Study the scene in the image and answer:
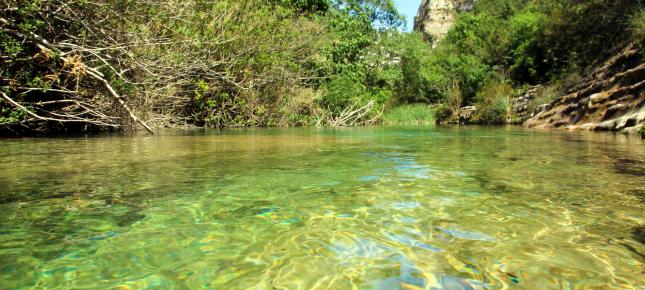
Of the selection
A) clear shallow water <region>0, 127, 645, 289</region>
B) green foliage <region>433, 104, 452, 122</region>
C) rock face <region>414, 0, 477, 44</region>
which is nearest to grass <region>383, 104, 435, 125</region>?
green foliage <region>433, 104, 452, 122</region>

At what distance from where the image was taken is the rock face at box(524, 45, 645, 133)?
1080 centimetres

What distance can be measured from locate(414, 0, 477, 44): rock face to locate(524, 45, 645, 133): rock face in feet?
214

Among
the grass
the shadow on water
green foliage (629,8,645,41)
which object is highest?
green foliage (629,8,645,41)

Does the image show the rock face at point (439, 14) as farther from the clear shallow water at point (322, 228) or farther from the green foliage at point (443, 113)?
the clear shallow water at point (322, 228)

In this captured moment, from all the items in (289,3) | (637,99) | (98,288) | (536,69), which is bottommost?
(98,288)

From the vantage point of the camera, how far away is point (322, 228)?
2105 mm

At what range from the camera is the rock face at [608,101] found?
10800 mm

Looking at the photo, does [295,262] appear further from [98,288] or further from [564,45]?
[564,45]

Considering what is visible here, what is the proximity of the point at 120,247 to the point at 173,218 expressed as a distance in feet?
1.51

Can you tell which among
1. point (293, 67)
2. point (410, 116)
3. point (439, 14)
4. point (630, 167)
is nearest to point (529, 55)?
point (410, 116)

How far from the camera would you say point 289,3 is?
2100 cm

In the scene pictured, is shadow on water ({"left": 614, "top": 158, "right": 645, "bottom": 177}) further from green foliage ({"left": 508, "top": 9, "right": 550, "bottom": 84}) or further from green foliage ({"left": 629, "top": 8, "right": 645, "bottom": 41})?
green foliage ({"left": 508, "top": 9, "right": 550, "bottom": 84})

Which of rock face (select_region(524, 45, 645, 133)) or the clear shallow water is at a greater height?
rock face (select_region(524, 45, 645, 133))

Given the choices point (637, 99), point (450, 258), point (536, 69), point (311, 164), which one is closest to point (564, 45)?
point (536, 69)
